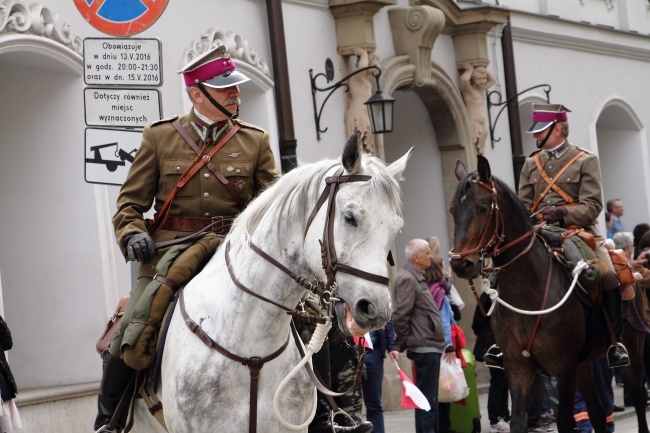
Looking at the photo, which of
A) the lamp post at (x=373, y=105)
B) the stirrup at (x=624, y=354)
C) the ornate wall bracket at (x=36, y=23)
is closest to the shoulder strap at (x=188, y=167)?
the ornate wall bracket at (x=36, y=23)

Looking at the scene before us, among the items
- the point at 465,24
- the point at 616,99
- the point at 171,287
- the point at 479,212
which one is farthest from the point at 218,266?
the point at 616,99

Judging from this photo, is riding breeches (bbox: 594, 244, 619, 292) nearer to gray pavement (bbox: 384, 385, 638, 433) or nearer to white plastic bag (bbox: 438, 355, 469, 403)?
white plastic bag (bbox: 438, 355, 469, 403)

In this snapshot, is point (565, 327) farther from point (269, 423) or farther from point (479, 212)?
point (269, 423)

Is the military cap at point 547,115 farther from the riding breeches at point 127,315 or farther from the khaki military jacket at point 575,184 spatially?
the riding breeches at point 127,315

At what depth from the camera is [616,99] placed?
22.7 meters

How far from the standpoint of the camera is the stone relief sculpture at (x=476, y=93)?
719 inches

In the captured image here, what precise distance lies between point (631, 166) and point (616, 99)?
5.78 feet

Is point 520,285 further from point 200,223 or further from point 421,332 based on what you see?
point 200,223

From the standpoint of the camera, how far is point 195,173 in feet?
20.6

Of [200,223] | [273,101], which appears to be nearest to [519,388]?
[200,223]

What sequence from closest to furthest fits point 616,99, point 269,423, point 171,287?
point 269,423 → point 171,287 → point 616,99

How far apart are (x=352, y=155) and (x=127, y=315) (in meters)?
1.50

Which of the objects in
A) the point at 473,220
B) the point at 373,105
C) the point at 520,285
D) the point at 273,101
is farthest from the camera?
the point at 373,105

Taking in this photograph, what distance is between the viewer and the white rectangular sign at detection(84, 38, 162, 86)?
26.0 ft
